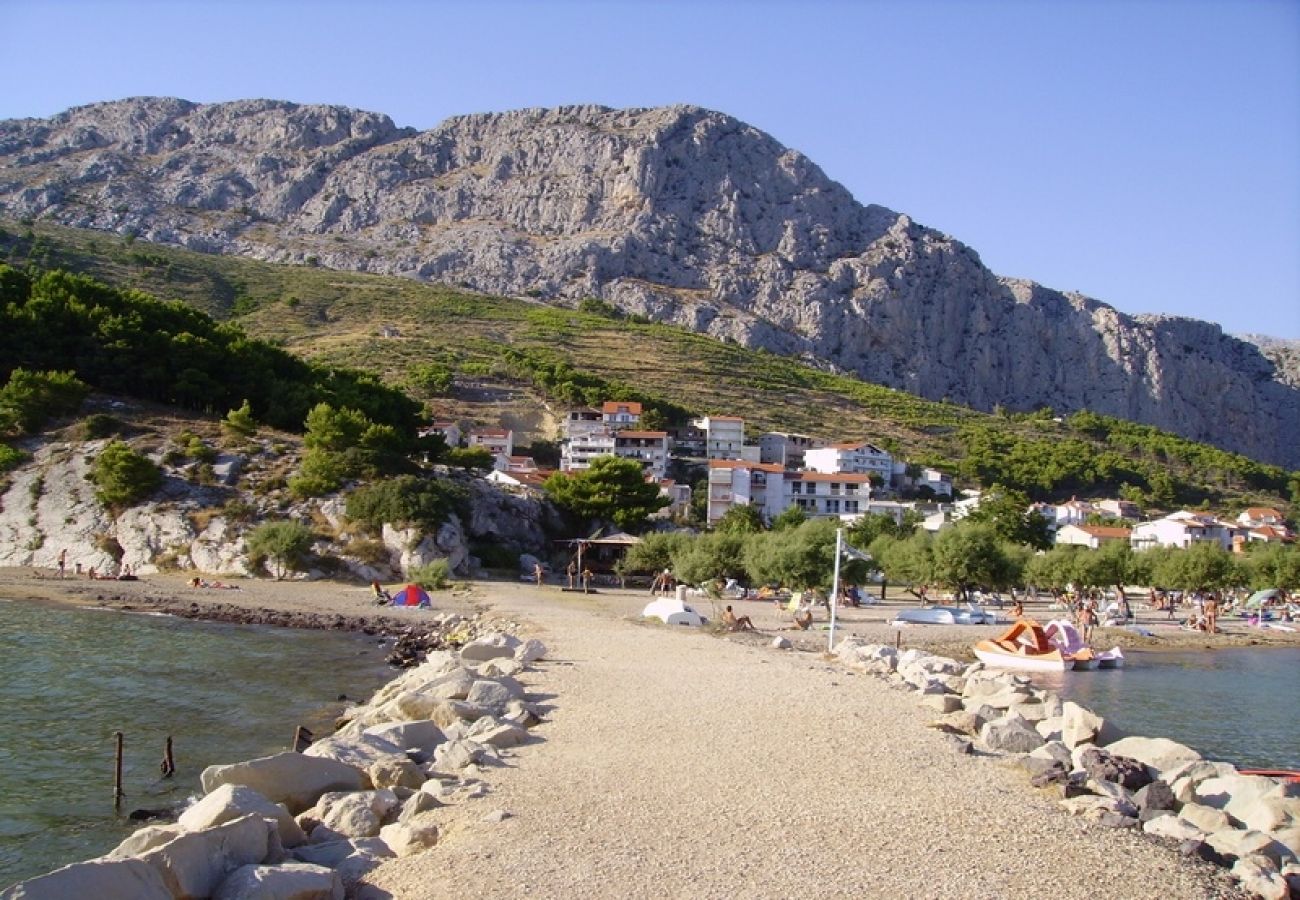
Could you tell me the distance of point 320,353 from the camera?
84188 mm

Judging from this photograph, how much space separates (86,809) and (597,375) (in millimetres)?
87520

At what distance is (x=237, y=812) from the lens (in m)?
7.64

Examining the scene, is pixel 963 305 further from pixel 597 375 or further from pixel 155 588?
pixel 155 588

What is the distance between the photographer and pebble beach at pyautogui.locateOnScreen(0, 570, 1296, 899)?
675cm

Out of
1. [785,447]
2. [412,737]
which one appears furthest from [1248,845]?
[785,447]

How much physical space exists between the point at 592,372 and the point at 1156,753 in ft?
285

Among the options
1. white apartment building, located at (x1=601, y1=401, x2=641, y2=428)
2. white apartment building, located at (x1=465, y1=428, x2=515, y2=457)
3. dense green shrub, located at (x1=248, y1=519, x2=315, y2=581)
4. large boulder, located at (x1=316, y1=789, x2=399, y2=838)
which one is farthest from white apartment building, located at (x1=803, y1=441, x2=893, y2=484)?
large boulder, located at (x1=316, y1=789, x2=399, y2=838)

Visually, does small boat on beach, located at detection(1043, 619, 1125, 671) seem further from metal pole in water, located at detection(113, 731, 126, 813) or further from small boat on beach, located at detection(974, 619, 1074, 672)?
metal pole in water, located at detection(113, 731, 126, 813)

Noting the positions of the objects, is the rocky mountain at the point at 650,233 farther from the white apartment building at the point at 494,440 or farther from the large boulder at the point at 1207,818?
the large boulder at the point at 1207,818

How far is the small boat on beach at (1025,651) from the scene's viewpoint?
26141mm

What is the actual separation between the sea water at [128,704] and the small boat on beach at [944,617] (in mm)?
19081

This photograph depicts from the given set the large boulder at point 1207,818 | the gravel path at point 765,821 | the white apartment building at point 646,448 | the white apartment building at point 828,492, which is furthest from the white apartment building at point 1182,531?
the large boulder at point 1207,818

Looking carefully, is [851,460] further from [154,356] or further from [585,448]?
[154,356]

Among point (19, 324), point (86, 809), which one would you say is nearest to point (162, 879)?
point (86, 809)
